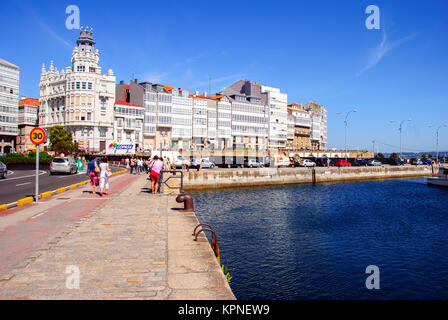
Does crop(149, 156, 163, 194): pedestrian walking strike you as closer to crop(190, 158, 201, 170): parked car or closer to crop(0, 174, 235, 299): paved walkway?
crop(0, 174, 235, 299): paved walkway

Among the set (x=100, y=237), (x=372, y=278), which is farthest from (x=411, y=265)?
(x=100, y=237)

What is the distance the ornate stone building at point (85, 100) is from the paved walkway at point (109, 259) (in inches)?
2956

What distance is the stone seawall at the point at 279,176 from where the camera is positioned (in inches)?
1725

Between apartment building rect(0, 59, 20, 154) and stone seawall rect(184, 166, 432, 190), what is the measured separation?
71.1m

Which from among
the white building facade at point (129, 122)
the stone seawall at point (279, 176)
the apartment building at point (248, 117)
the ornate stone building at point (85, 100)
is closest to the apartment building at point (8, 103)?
the ornate stone building at point (85, 100)

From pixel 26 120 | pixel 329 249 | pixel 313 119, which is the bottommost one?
pixel 329 249

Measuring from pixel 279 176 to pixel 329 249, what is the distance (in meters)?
37.1

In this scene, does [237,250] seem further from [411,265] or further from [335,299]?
[411,265]

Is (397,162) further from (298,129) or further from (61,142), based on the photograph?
(61,142)

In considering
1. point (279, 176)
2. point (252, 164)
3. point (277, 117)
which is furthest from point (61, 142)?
point (277, 117)

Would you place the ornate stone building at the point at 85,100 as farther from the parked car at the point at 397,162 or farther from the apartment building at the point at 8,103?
the parked car at the point at 397,162

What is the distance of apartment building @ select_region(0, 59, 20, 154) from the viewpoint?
93.5m

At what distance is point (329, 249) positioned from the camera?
1675 cm

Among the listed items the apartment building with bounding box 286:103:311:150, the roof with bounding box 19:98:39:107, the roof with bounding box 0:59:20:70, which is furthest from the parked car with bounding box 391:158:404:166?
the roof with bounding box 0:59:20:70
